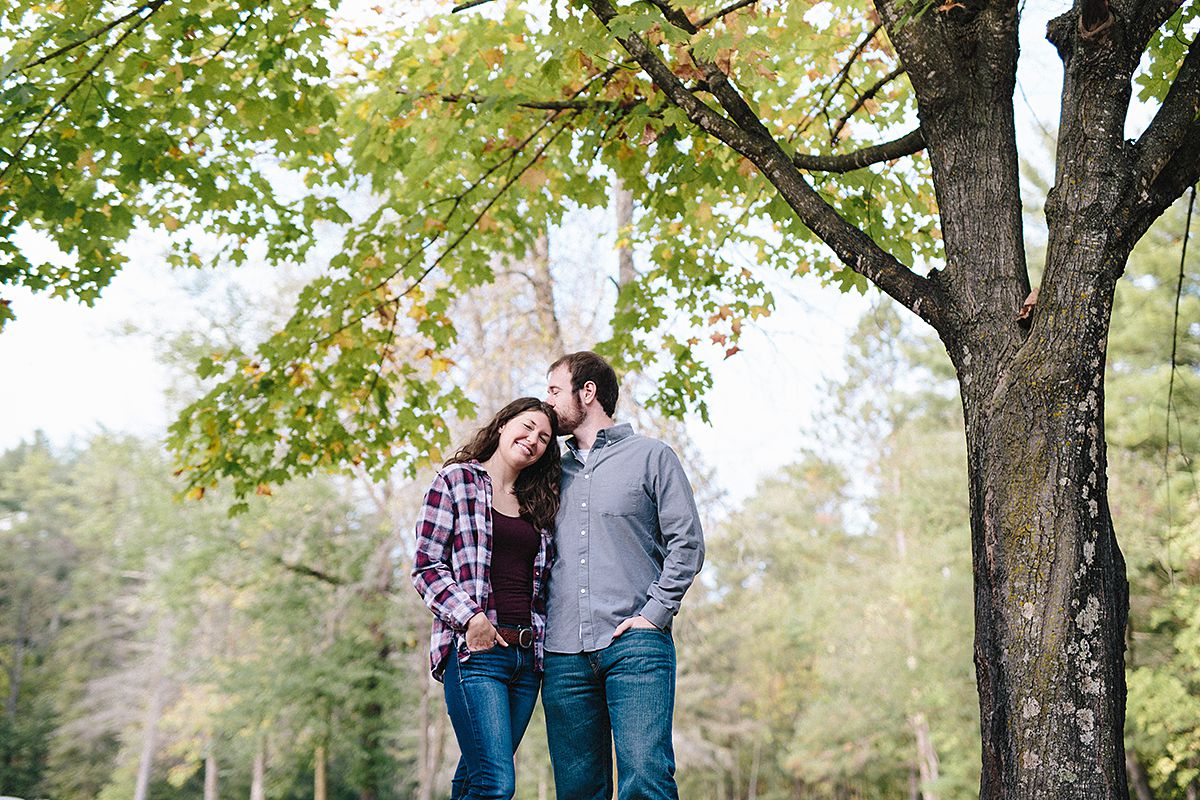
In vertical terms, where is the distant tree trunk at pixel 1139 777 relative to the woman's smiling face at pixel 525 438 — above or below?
below

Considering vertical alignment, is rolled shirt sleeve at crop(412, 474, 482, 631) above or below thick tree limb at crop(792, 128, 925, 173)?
below

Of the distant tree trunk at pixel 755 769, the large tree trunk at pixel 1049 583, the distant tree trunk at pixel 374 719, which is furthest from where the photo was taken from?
the distant tree trunk at pixel 755 769

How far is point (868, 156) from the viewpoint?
3.98 meters

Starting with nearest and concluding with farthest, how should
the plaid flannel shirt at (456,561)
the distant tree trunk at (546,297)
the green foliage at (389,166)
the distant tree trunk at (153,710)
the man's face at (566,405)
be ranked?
the plaid flannel shirt at (456,561) → the man's face at (566,405) → the green foliage at (389,166) → the distant tree trunk at (546,297) → the distant tree trunk at (153,710)

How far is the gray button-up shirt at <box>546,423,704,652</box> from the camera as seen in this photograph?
310 cm

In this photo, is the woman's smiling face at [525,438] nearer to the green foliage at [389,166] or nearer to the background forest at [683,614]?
the green foliage at [389,166]

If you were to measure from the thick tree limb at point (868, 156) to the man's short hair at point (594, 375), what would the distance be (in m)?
1.24

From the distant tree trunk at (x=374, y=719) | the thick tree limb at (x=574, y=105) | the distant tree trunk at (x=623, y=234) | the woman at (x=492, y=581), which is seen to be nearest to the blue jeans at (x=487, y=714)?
the woman at (x=492, y=581)

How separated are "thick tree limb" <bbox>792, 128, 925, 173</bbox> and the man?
1.45 m

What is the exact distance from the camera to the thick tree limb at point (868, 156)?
392 centimetres

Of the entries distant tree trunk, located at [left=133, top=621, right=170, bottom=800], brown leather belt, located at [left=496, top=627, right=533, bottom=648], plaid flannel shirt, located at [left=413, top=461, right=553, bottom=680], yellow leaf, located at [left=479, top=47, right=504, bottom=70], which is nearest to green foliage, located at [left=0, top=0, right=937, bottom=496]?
yellow leaf, located at [left=479, top=47, right=504, bottom=70]

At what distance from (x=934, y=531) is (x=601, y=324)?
1283 cm

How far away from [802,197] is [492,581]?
69.8 inches

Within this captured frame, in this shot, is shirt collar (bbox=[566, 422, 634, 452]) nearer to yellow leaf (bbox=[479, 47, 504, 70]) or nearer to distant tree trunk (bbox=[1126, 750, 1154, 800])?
yellow leaf (bbox=[479, 47, 504, 70])
